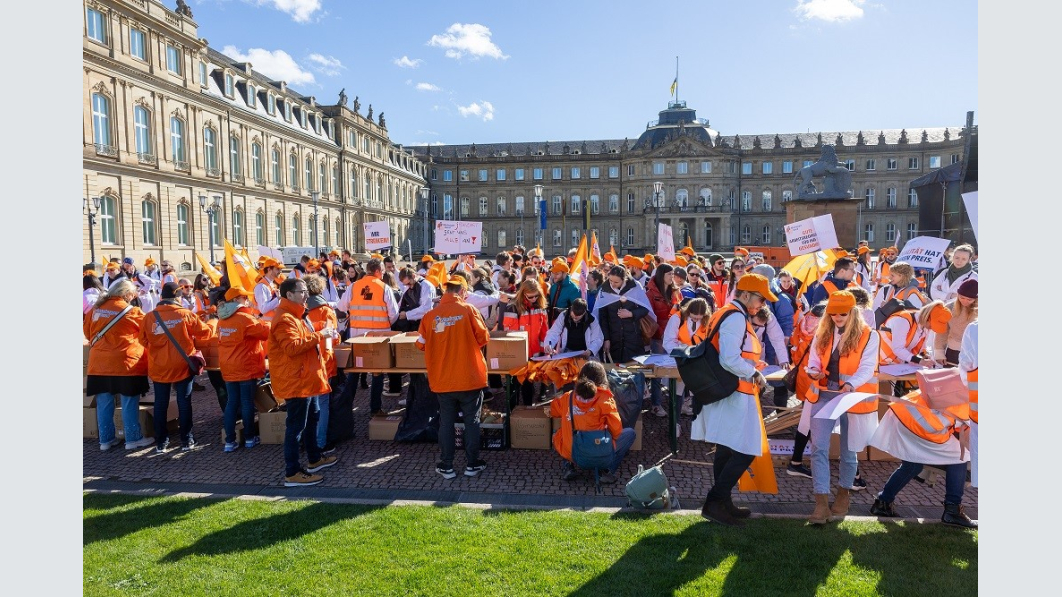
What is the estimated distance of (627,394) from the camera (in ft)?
23.7

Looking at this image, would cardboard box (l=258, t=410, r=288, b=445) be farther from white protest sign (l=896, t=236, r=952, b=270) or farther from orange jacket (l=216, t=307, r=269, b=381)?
white protest sign (l=896, t=236, r=952, b=270)

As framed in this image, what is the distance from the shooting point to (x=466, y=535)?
5.35 metres

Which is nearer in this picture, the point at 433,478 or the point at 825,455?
the point at 825,455

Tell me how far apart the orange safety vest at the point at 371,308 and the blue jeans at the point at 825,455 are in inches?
224

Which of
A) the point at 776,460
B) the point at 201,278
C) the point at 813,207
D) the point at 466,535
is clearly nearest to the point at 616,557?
the point at 466,535

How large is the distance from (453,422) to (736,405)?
2.99 m

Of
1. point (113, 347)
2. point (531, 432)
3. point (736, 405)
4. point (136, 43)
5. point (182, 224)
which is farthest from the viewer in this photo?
point (182, 224)

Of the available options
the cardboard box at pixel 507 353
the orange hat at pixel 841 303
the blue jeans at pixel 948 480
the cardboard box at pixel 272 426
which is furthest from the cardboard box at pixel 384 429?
the blue jeans at pixel 948 480

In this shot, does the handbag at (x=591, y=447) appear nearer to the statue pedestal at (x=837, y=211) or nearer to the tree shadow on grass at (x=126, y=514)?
the tree shadow on grass at (x=126, y=514)

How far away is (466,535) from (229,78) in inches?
1723

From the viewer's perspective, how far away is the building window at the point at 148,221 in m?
33.7

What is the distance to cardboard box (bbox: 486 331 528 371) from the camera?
753 centimetres

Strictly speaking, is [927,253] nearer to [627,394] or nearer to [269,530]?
[627,394]

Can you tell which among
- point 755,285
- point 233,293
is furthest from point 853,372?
point 233,293
